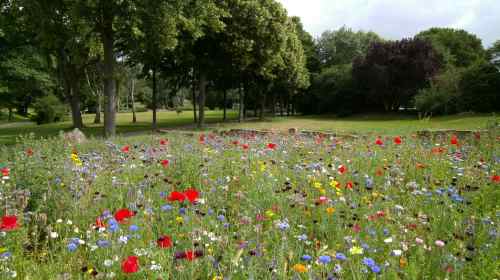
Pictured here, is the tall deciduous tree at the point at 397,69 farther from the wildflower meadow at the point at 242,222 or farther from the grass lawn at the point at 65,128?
the wildflower meadow at the point at 242,222

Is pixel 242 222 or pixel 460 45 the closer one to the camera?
pixel 242 222

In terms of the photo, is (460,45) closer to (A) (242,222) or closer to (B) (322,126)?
(B) (322,126)

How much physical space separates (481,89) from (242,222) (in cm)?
3950

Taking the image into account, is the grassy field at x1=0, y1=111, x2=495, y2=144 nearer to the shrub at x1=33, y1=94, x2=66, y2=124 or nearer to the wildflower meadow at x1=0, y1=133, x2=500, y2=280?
the shrub at x1=33, y1=94, x2=66, y2=124

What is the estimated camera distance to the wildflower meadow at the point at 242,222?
2.63 metres

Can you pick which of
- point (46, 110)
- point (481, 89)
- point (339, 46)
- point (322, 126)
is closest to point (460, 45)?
point (339, 46)

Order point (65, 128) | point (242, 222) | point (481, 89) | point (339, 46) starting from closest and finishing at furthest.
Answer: point (242, 222) → point (65, 128) → point (481, 89) → point (339, 46)

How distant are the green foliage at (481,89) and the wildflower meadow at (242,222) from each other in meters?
34.2

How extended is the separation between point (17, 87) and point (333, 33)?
53156mm

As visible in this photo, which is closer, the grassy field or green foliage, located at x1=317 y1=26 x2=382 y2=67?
the grassy field

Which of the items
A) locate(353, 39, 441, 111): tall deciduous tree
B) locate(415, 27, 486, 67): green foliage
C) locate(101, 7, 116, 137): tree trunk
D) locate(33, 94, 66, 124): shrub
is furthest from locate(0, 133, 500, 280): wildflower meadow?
locate(415, 27, 486, 67): green foliage

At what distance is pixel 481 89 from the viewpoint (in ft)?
115

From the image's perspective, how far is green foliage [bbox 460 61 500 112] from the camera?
34.8 m

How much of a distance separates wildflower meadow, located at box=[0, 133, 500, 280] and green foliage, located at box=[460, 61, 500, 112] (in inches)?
1348
